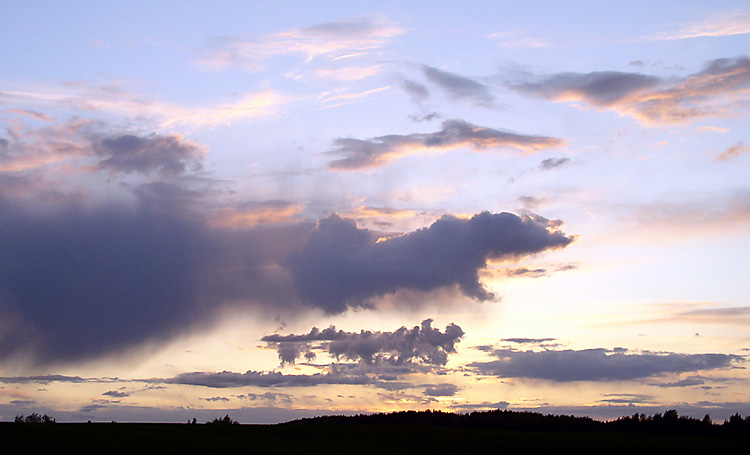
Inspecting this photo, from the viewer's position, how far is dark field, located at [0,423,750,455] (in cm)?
7056

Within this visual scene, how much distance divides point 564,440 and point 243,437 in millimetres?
55474

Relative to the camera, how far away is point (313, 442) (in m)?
96.2

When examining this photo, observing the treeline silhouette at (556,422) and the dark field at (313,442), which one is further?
the treeline silhouette at (556,422)

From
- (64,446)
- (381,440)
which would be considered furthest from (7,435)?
(381,440)

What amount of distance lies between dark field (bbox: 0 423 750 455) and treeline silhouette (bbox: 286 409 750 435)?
2242 centimetres

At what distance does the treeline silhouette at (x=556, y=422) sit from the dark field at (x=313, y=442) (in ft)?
73.6

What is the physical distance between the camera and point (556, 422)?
15688cm

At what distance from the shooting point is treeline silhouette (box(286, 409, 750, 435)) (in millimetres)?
144250

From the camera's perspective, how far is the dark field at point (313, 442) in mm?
70562

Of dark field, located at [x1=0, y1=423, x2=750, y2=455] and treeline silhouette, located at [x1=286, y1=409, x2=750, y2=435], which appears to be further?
treeline silhouette, located at [x1=286, y1=409, x2=750, y2=435]

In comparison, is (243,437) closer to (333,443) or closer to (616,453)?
(333,443)

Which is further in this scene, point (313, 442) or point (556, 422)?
point (556, 422)

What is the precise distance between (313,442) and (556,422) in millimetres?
82457

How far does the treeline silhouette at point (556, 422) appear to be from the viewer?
144 meters
